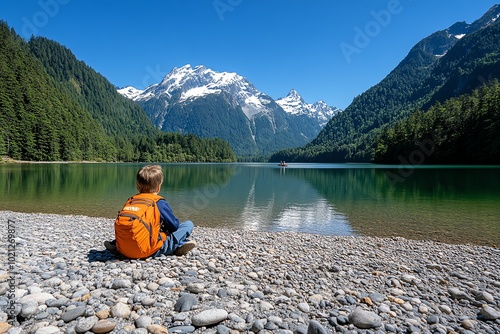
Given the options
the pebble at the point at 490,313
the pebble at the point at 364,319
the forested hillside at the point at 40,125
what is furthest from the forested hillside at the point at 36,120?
the pebble at the point at 490,313

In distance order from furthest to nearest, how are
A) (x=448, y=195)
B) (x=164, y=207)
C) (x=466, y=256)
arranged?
1. (x=448, y=195)
2. (x=466, y=256)
3. (x=164, y=207)

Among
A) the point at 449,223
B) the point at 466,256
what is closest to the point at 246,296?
the point at 466,256

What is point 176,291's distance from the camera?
5.56 metres

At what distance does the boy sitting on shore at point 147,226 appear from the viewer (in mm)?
6320

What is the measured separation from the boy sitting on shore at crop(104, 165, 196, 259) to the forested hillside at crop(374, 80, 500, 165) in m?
106

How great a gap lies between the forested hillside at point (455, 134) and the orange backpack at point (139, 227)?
106m

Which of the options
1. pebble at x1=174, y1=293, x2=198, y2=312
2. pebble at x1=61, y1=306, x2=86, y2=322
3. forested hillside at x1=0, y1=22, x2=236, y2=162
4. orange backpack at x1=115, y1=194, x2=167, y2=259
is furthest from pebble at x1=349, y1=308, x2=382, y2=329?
forested hillside at x1=0, y1=22, x2=236, y2=162

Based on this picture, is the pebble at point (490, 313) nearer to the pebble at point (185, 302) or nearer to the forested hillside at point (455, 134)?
the pebble at point (185, 302)

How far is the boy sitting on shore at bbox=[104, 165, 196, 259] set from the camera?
20.7 ft

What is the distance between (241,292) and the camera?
223 inches

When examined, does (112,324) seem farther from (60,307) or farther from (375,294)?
(375,294)

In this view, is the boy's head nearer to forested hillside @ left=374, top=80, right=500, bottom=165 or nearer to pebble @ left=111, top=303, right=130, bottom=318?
pebble @ left=111, top=303, right=130, bottom=318

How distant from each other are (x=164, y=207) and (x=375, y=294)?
5110 millimetres

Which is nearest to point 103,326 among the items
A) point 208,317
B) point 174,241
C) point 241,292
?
point 208,317
